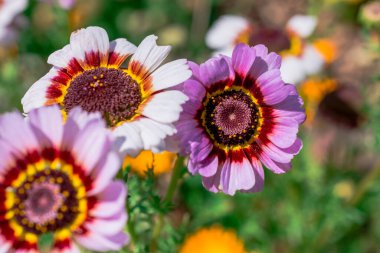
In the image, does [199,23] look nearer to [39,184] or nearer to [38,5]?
[38,5]

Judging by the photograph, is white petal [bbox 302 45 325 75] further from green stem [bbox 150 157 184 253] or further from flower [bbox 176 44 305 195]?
flower [bbox 176 44 305 195]

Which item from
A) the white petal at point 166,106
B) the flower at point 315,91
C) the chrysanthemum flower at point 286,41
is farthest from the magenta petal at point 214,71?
the flower at point 315,91

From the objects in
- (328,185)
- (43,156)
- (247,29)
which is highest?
(247,29)

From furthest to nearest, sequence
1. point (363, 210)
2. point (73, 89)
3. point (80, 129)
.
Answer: point (363, 210) < point (73, 89) < point (80, 129)

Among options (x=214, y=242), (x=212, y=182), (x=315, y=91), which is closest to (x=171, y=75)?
(x=212, y=182)

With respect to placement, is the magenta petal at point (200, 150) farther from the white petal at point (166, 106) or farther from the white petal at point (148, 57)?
the white petal at point (148, 57)

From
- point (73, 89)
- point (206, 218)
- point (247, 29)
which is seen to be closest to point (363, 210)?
point (206, 218)

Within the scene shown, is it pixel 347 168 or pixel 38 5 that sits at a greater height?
pixel 38 5
